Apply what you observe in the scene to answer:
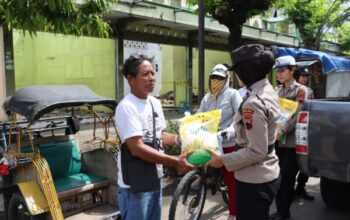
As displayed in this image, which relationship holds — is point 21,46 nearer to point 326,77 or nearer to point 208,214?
point 326,77

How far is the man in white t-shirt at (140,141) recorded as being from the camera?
2537 mm

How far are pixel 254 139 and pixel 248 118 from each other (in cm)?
14

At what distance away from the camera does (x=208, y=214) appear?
15.9 ft

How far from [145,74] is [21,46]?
16754 mm

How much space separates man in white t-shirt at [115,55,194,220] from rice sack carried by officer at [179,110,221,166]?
4.7 inches

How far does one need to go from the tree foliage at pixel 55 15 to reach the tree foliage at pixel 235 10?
4.30m

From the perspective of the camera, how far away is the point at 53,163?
4.61 metres

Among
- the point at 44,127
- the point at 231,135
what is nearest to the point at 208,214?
the point at 231,135

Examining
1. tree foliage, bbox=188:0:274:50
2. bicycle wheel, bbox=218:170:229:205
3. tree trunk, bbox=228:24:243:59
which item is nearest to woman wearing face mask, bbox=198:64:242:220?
bicycle wheel, bbox=218:170:229:205

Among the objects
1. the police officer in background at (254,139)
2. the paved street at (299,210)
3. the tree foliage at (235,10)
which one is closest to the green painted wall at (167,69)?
the tree foliage at (235,10)

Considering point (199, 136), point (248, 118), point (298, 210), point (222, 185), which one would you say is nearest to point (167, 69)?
point (298, 210)

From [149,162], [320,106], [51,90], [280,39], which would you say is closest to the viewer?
[149,162]

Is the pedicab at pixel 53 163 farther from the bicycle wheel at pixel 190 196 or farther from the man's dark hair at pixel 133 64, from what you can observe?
the man's dark hair at pixel 133 64

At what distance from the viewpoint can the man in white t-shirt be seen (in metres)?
2.54
